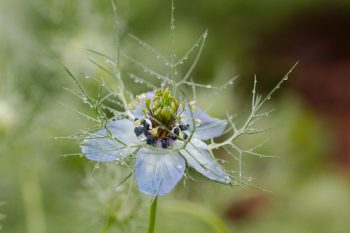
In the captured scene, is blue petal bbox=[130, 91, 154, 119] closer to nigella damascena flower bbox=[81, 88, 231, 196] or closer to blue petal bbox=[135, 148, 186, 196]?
nigella damascena flower bbox=[81, 88, 231, 196]

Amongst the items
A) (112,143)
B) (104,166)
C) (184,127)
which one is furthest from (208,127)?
(104,166)

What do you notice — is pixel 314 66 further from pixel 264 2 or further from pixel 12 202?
pixel 12 202

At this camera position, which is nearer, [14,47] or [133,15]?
[14,47]

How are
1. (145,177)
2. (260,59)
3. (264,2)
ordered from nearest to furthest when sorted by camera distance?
(145,177) → (264,2) → (260,59)

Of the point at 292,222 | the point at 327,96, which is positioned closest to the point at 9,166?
the point at 292,222

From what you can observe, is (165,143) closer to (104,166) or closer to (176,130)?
(176,130)

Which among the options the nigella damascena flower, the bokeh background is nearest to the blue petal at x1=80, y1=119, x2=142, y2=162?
the nigella damascena flower
